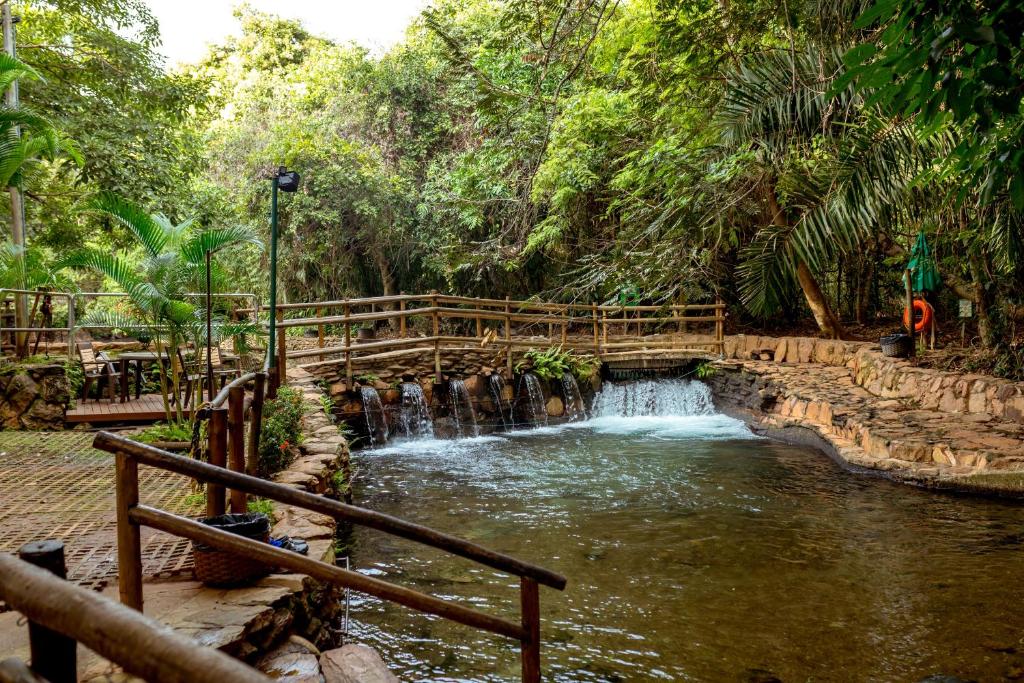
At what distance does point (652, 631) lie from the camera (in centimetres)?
424

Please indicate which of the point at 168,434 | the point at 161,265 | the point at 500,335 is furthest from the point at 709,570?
the point at 500,335

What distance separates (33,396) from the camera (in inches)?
289

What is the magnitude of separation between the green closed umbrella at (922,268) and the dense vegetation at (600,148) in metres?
0.22

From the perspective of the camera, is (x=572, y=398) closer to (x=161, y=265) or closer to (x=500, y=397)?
(x=500, y=397)

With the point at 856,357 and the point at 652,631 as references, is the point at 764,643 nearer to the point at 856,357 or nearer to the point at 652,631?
the point at 652,631

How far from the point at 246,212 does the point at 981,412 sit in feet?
45.9

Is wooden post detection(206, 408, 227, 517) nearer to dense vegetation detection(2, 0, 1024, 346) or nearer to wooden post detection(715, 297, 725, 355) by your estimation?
dense vegetation detection(2, 0, 1024, 346)

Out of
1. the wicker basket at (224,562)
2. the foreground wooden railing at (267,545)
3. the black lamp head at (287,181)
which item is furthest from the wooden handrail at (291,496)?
the black lamp head at (287,181)

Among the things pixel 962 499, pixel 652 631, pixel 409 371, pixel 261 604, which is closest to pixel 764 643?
pixel 652 631

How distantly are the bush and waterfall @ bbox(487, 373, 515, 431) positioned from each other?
15.8 ft

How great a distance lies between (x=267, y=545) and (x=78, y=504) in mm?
2972

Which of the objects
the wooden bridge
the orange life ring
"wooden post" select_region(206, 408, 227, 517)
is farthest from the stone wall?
the orange life ring

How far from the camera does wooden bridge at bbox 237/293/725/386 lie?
33.8 feet

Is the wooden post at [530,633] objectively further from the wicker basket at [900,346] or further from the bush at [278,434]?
the wicker basket at [900,346]
